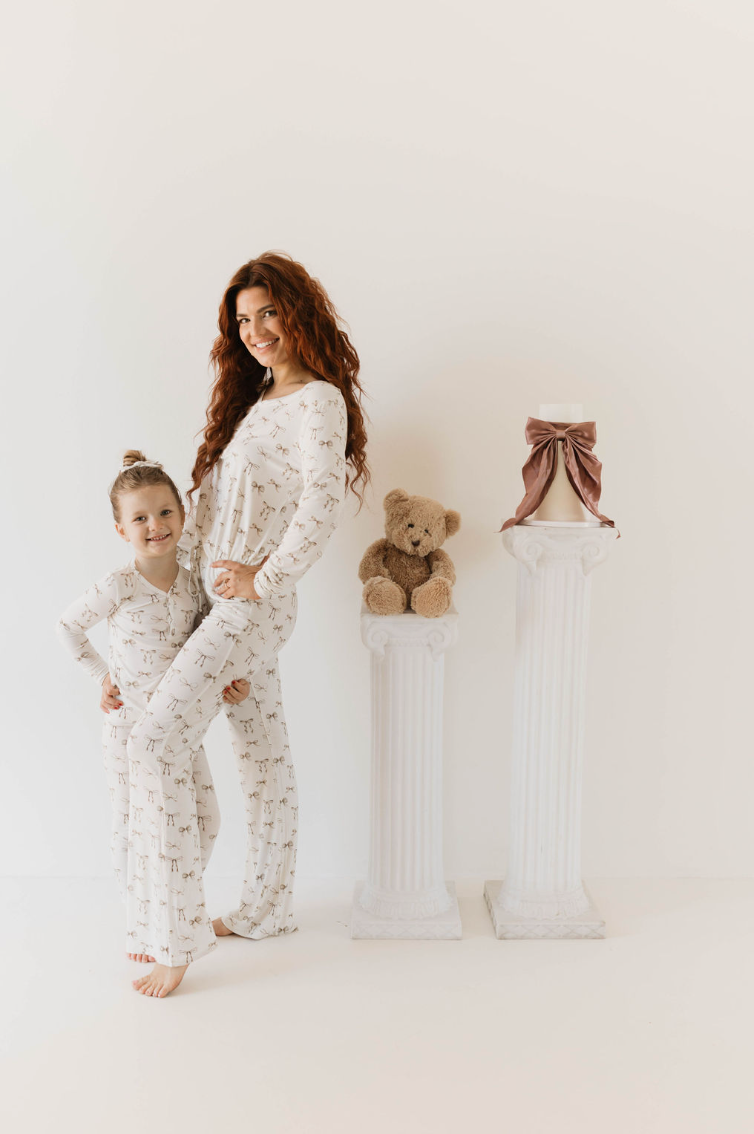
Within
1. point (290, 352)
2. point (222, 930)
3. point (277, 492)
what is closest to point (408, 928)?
point (222, 930)

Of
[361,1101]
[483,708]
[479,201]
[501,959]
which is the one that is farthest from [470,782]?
[479,201]

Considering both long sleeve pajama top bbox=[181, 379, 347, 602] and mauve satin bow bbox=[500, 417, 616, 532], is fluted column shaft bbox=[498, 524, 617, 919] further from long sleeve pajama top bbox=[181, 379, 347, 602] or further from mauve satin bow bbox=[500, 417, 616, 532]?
long sleeve pajama top bbox=[181, 379, 347, 602]

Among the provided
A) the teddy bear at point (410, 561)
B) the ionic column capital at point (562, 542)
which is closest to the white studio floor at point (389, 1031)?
the teddy bear at point (410, 561)

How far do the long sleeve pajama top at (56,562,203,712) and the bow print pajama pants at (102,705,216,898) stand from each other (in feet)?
0.20

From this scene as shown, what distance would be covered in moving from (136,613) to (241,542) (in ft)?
1.00

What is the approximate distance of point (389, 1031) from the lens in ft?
6.47

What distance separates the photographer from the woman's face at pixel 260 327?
2.12 m

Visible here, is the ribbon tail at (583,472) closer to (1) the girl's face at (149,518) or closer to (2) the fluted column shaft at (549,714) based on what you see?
(2) the fluted column shaft at (549,714)

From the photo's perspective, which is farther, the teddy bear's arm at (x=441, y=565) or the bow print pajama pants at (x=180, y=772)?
the teddy bear's arm at (x=441, y=565)

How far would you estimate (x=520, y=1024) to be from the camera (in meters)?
2.00

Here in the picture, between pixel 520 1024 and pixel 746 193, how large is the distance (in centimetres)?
224

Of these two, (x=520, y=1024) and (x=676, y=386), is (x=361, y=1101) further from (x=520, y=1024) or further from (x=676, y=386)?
(x=676, y=386)

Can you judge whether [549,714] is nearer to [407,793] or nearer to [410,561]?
[407,793]

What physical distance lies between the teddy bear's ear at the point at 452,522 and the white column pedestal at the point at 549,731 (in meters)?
0.14
